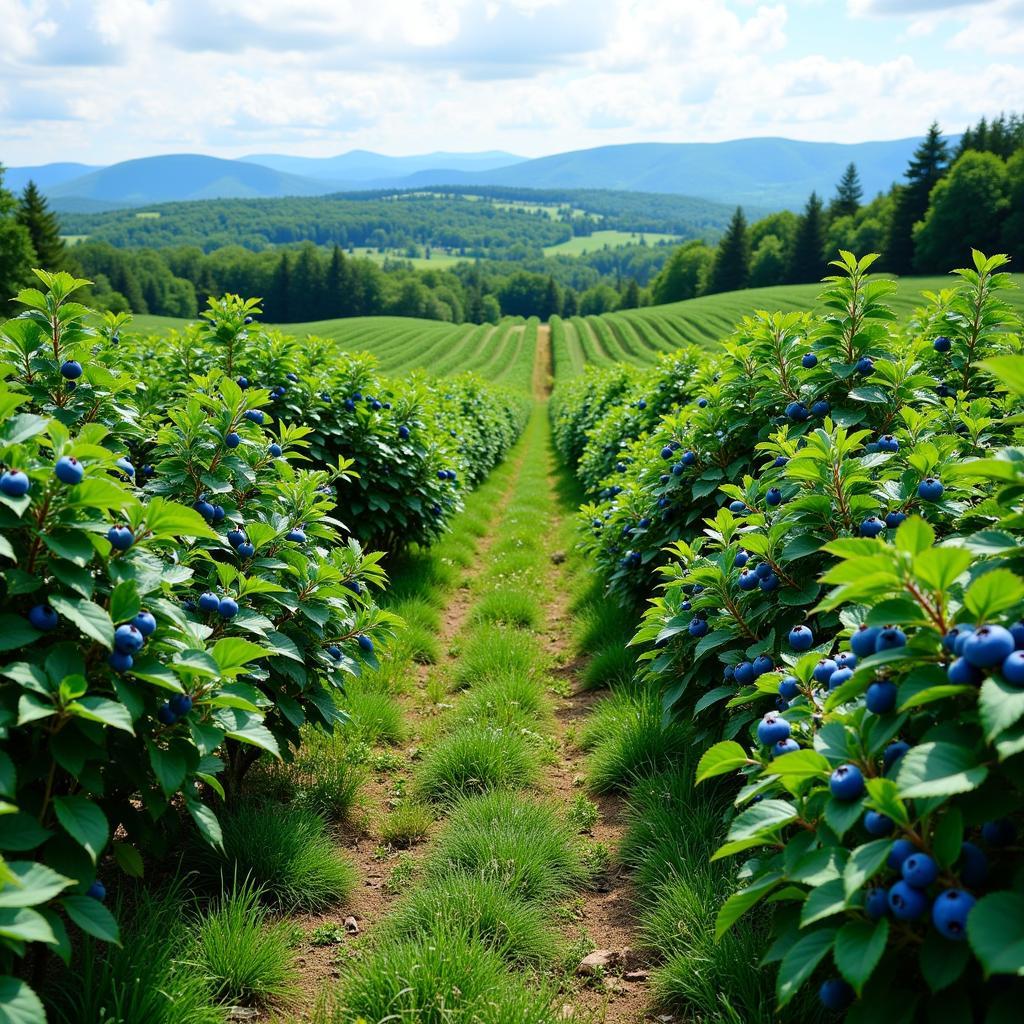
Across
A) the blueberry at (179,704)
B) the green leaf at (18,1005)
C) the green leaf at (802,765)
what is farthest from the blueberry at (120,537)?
the green leaf at (802,765)

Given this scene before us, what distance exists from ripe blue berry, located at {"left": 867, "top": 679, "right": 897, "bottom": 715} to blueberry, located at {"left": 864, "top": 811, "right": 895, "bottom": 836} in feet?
0.76

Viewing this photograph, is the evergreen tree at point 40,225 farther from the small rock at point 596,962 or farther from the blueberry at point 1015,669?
the blueberry at point 1015,669

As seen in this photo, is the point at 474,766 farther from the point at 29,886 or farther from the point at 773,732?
the point at 29,886

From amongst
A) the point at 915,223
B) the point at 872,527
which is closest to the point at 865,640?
the point at 872,527

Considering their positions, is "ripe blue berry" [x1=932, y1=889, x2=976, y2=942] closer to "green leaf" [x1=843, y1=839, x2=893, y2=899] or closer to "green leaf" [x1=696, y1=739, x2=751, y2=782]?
"green leaf" [x1=843, y1=839, x2=893, y2=899]

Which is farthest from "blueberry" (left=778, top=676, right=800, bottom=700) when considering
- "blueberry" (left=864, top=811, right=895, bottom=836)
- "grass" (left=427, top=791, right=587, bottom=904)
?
"grass" (left=427, top=791, right=587, bottom=904)

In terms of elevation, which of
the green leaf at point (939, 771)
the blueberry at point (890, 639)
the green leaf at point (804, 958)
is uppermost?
the blueberry at point (890, 639)

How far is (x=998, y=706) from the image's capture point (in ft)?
4.64

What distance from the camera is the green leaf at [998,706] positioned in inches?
54.2

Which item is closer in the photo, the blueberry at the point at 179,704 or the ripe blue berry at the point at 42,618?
the ripe blue berry at the point at 42,618

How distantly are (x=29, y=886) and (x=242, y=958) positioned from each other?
131 centimetres

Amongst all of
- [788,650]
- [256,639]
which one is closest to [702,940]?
[788,650]

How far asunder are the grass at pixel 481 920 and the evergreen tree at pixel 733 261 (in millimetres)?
79088

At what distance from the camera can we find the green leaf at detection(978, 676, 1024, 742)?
1.38 metres
